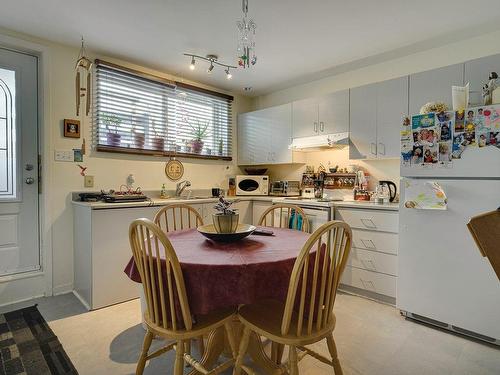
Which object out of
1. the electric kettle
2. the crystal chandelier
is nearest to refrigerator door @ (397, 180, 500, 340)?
the electric kettle

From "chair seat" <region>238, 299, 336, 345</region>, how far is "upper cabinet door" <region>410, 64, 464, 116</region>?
215 centimetres

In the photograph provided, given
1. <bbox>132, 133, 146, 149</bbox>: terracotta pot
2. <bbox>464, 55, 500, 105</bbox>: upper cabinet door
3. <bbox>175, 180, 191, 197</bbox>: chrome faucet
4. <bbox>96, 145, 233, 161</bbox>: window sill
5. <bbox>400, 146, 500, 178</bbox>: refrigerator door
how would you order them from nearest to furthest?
1. <bbox>400, 146, 500, 178</bbox>: refrigerator door
2. <bbox>464, 55, 500, 105</bbox>: upper cabinet door
3. <bbox>96, 145, 233, 161</bbox>: window sill
4. <bbox>132, 133, 146, 149</bbox>: terracotta pot
5. <bbox>175, 180, 191, 197</bbox>: chrome faucet

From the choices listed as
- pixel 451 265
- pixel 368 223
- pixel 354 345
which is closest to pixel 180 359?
pixel 354 345

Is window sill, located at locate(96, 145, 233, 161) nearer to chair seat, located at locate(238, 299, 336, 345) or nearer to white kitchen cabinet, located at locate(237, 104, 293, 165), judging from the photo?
white kitchen cabinet, located at locate(237, 104, 293, 165)

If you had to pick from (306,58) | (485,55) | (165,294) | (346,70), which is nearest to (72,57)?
(306,58)

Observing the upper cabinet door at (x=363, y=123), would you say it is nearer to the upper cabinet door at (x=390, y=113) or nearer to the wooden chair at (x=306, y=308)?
the upper cabinet door at (x=390, y=113)

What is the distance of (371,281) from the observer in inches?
106

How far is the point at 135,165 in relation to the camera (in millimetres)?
3264

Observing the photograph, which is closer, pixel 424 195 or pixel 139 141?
pixel 424 195

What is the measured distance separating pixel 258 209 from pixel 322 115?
134 centimetres

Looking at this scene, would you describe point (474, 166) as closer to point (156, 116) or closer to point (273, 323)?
point (273, 323)

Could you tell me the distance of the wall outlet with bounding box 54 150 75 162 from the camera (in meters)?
A: 2.75

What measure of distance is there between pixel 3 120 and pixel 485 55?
4.23 metres

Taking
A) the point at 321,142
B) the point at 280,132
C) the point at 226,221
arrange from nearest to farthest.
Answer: the point at 226,221 < the point at 321,142 < the point at 280,132
